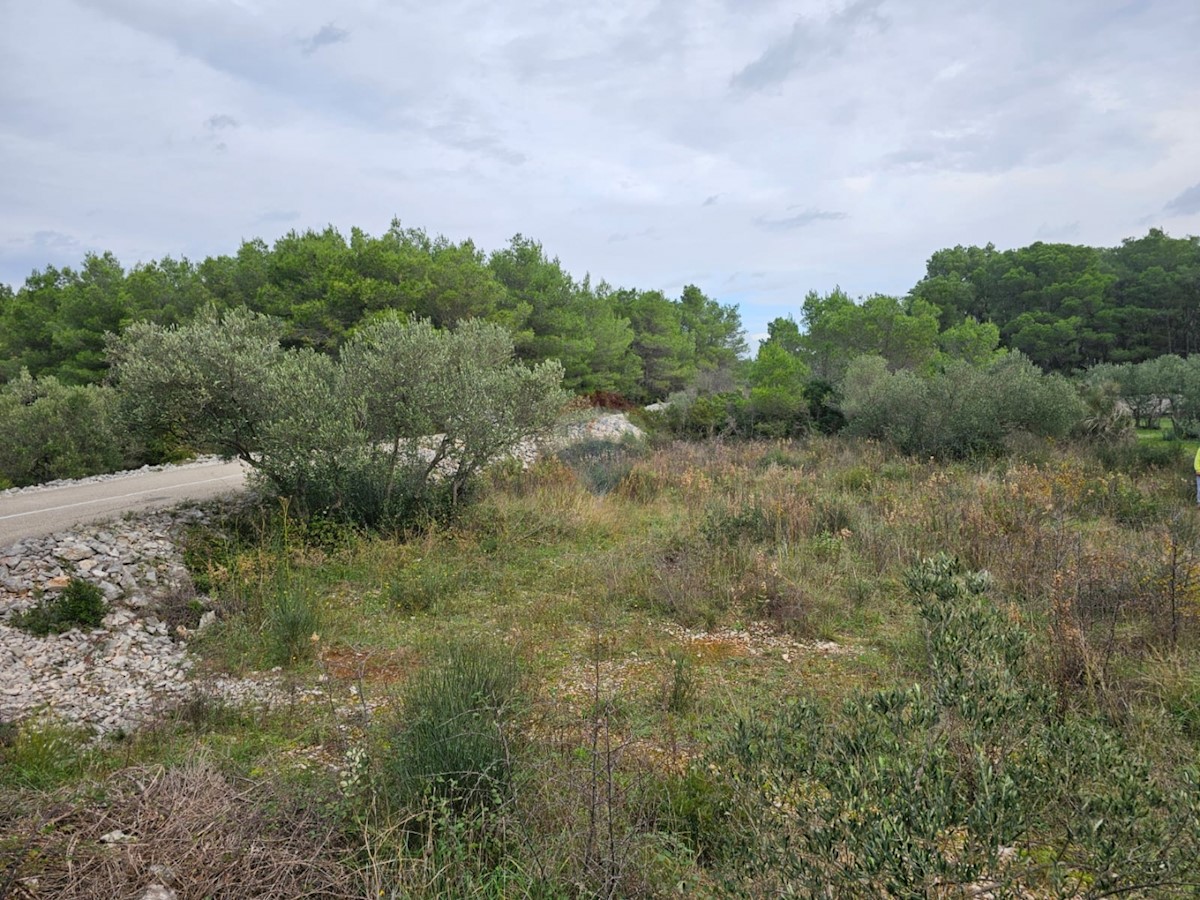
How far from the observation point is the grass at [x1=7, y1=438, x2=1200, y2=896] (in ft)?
9.29

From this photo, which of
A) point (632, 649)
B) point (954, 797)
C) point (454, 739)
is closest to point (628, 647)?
point (632, 649)

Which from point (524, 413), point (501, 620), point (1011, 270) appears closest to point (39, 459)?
point (524, 413)

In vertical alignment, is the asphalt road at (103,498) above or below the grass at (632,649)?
above

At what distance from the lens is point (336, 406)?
8.52m

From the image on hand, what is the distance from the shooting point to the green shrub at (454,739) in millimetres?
3096

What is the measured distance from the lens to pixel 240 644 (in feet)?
19.1

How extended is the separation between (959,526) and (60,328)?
26955mm

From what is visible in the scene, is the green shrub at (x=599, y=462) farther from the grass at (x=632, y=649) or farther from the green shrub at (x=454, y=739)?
the green shrub at (x=454, y=739)

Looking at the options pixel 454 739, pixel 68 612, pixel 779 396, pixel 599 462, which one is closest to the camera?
pixel 454 739

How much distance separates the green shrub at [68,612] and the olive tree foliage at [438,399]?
11.2 ft

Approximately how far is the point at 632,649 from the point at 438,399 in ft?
15.0

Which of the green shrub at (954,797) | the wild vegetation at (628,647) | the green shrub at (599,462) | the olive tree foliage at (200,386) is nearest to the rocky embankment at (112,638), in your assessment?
the wild vegetation at (628,647)

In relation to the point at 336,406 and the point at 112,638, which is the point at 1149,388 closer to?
the point at 336,406

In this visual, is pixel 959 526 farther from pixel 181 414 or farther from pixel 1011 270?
pixel 1011 270
